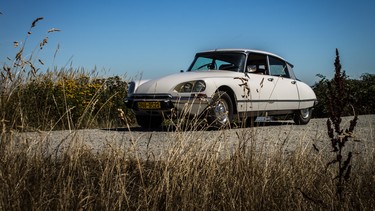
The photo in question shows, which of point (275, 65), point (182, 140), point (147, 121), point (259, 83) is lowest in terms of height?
point (147, 121)

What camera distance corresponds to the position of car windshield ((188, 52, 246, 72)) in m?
7.94

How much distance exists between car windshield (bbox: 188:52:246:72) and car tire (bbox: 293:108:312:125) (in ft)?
7.15

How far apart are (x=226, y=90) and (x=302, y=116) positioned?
2.90m

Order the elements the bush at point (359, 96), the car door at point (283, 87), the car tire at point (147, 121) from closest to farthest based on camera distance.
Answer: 1. the car tire at point (147, 121)
2. the car door at point (283, 87)
3. the bush at point (359, 96)

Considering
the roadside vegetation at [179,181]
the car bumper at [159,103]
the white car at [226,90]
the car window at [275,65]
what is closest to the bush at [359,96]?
the white car at [226,90]

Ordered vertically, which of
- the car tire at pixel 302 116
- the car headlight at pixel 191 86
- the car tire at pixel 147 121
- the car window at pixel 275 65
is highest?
the car window at pixel 275 65

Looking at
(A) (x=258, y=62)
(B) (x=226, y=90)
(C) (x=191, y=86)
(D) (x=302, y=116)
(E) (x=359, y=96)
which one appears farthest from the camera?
(E) (x=359, y=96)

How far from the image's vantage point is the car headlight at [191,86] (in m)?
6.79

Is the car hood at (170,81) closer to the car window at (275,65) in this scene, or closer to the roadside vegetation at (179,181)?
the car window at (275,65)

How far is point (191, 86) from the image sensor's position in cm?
688

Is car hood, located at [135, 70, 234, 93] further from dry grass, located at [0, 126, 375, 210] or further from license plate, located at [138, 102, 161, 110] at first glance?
dry grass, located at [0, 126, 375, 210]

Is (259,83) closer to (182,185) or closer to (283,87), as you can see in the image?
(283,87)

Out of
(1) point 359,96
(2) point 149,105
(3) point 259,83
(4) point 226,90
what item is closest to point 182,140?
(2) point 149,105

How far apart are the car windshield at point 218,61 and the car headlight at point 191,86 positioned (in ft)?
4.30
